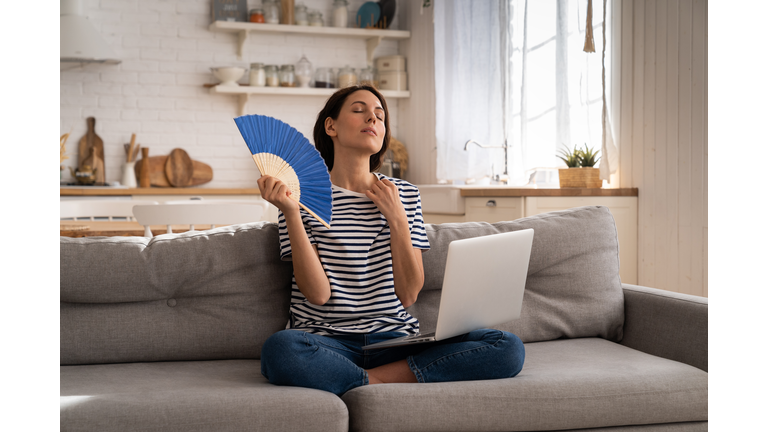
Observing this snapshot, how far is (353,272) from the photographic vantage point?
5.16 ft

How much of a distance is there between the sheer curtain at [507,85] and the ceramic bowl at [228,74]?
1.50 m

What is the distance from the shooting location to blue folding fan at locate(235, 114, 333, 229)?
135 cm

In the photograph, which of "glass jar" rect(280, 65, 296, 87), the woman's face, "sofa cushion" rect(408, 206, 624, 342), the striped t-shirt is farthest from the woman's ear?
"glass jar" rect(280, 65, 296, 87)

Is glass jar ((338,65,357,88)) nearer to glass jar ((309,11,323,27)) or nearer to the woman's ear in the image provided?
glass jar ((309,11,323,27))

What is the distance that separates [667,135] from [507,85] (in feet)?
5.28

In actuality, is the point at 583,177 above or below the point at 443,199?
above

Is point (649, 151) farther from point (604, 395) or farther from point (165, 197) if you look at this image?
point (165, 197)

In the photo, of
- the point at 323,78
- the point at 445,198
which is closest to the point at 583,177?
the point at 445,198

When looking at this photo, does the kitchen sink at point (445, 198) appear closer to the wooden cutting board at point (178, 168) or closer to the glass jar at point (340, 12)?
the glass jar at point (340, 12)

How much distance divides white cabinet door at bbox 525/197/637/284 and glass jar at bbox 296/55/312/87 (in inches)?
101

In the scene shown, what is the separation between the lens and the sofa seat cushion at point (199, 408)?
3.86ft

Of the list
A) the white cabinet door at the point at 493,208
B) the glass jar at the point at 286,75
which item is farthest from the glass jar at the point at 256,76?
the white cabinet door at the point at 493,208

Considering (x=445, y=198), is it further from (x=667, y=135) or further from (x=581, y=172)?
(x=667, y=135)
